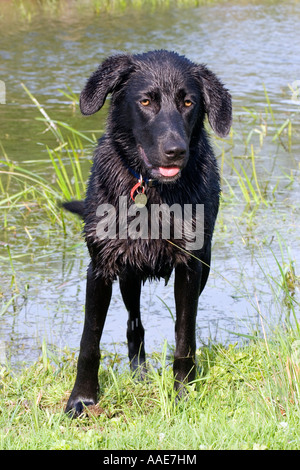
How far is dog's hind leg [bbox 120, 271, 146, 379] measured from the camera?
4.10 meters

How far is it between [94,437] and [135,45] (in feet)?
36.0

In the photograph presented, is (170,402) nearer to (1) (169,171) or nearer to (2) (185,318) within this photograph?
(2) (185,318)

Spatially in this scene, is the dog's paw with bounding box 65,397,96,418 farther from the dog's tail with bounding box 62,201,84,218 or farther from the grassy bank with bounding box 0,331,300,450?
the dog's tail with bounding box 62,201,84,218

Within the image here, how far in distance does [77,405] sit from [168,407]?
0.46 m

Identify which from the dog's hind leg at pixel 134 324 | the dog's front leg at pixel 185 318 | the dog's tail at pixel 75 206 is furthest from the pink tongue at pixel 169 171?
the dog's tail at pixel 75 206

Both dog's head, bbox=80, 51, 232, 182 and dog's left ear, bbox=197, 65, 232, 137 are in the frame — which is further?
dog's left ear, bbox=197, 65, 232, 137

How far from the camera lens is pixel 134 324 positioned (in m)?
4.17

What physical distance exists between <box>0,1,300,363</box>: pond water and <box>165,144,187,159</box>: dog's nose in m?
0.73

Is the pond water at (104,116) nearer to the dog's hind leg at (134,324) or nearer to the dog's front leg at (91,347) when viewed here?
the dog's hind leg at (134,324)

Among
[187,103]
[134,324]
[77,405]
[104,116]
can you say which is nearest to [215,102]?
[187,103]

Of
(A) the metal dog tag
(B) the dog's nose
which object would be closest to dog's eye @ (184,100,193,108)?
(B) the dog's nose

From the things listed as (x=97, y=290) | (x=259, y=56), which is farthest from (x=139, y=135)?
(x=259, y=56)

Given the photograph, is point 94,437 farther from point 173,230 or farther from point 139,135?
point 139,135

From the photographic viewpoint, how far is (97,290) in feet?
11.9
